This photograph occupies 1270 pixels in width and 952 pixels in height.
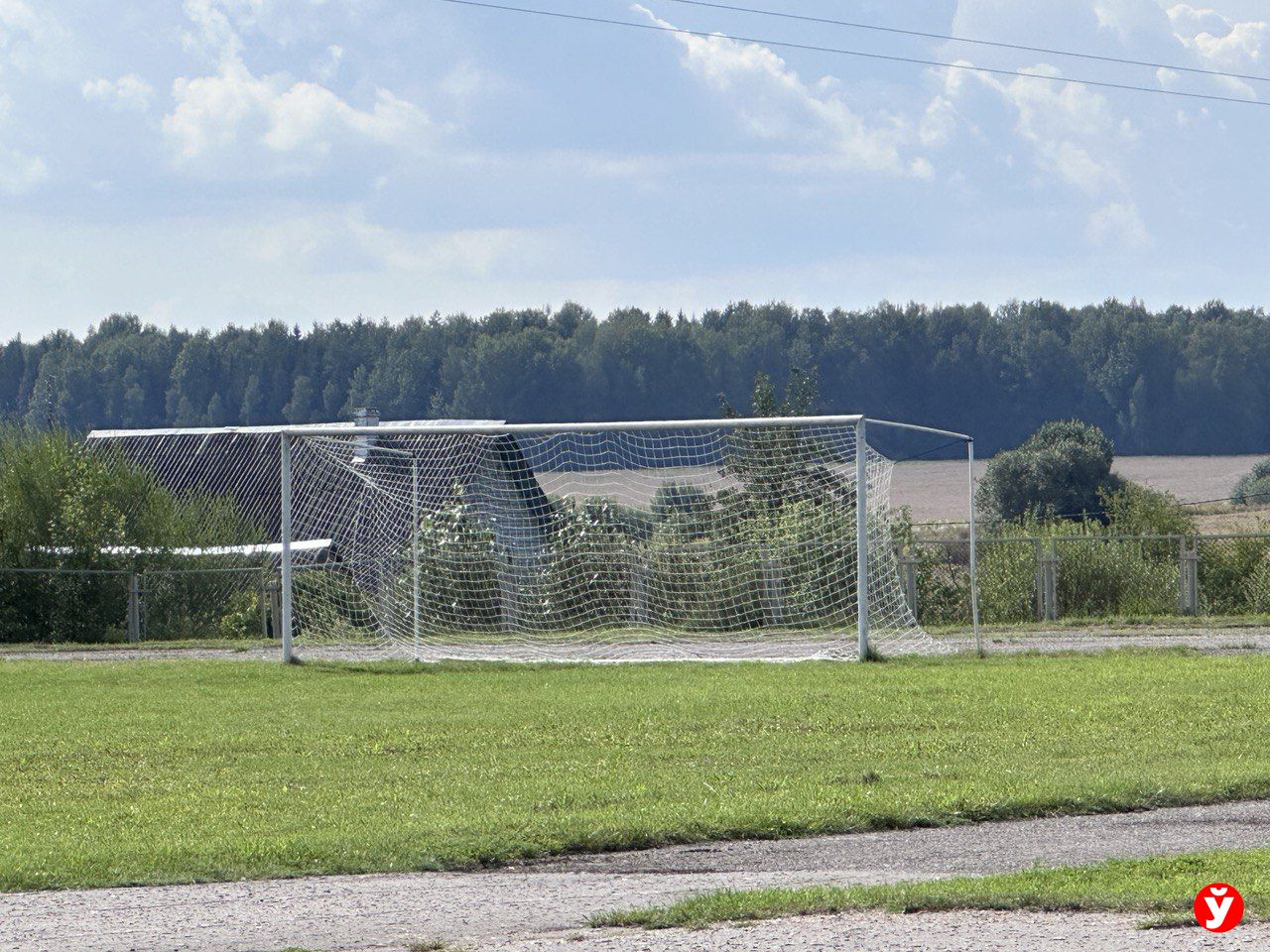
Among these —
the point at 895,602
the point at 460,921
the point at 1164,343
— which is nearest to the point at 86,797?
the point at 460,921

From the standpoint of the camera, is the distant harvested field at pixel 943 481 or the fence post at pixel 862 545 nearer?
the fence post at pixel 862 545

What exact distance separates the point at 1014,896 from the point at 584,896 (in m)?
2.00

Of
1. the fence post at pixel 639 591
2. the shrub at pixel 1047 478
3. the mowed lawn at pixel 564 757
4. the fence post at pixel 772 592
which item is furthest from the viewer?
the shrub at pixel 1047 478

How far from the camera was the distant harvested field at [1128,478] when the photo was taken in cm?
7194

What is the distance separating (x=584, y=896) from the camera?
8.03 meters

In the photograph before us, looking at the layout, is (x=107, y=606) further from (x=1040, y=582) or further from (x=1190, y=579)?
(x=1190, y=579)

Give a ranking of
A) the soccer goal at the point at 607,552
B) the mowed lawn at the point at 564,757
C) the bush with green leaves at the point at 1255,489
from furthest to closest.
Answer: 1. the bush with green leaves at the point at 1255,489
2. the soccer goal at the point at 607,552
3. the mowed lawn at the point at 564,757

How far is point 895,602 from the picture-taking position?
74.9 ft

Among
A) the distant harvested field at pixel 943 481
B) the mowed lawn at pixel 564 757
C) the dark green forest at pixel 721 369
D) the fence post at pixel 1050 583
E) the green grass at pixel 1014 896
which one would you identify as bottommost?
the mowed lawn at pixel 564 757

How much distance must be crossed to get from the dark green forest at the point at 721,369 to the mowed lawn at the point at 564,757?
86.7 meters

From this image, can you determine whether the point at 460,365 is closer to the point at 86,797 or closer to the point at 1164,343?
the point at 1164,343

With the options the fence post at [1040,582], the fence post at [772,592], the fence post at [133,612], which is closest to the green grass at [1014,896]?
the fence post at [772,592]

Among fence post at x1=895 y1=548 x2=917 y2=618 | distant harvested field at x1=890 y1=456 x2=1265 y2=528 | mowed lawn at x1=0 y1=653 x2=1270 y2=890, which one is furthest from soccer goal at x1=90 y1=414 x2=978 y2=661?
distant harvested field at x1=890 y1=456 x2=1265 y2=528

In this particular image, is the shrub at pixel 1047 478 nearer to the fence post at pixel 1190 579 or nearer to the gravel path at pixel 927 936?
the fence post at pixel 1190 579
